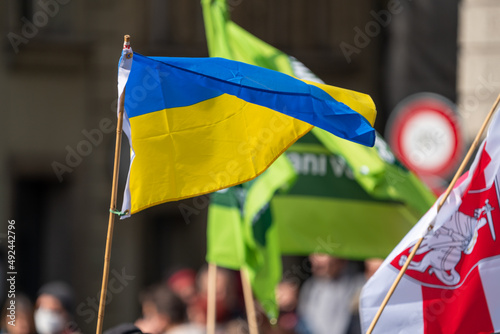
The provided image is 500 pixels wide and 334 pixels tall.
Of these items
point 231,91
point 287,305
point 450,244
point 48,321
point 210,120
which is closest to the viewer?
point 231,91

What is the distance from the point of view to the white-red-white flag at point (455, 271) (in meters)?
4.69

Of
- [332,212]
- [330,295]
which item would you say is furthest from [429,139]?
[332,212]

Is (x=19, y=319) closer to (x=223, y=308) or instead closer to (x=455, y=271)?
(x=223, y=308)

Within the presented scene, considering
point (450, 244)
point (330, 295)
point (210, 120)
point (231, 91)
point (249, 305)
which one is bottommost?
point (330, 295)

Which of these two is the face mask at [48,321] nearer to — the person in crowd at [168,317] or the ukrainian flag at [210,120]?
the person in crowd at [168,317]

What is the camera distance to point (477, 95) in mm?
10289

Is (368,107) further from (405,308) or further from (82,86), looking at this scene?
(82,86)

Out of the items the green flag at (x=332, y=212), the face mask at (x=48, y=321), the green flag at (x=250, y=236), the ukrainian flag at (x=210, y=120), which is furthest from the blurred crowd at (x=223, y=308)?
the ukrainian flag at (x=210, y=120)

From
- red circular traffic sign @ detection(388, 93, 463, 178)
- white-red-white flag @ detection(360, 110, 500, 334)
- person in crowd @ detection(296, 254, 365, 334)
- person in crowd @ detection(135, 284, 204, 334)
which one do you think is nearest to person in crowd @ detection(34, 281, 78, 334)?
person in crowd @ detection(135, 284, 204, 334)

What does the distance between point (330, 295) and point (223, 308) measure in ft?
2.82

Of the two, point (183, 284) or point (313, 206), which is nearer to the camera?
point (313, 206)

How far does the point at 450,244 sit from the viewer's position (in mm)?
4715

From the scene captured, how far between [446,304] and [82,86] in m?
8.32

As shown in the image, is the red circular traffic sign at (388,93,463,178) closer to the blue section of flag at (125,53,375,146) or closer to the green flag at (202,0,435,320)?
the green flag at (202,0,435,320)
